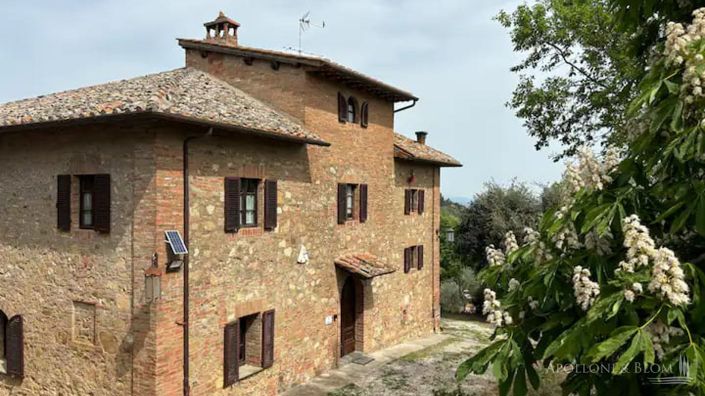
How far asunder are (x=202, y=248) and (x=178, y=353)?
5.89ft

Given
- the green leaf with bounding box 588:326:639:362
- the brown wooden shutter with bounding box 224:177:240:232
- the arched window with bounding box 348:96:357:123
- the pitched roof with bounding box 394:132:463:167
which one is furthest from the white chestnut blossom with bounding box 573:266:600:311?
the pitched roof with bounding box 394:132:463:167

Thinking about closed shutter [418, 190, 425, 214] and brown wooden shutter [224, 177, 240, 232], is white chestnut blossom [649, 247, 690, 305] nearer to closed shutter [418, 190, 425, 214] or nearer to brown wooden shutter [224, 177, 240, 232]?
brown wooden shutter [224, 177, 240, 232]

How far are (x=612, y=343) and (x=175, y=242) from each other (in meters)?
6.89

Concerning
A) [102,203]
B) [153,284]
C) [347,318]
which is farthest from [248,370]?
[347,318]

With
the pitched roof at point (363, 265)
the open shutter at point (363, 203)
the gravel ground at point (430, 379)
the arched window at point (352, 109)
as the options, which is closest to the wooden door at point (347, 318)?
the pitched roof at point (363, 265)

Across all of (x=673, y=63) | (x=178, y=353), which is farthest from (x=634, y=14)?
(x=178, y=353)

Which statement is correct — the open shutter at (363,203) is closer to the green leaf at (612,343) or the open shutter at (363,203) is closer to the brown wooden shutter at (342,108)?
the brown wooden shutter at (342,108)

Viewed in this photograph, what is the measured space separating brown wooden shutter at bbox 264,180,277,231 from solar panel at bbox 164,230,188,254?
88.2 inches

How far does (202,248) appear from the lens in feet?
28.3

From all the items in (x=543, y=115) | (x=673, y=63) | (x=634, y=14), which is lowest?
(x=673, y=63)

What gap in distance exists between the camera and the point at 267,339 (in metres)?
10.1

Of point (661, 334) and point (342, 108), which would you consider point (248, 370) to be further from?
point (661, 334)

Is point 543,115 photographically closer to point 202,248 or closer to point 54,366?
point 202,248

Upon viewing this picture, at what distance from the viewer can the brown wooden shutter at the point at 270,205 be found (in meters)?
10.0
